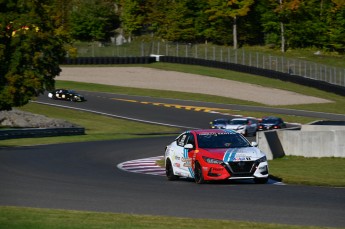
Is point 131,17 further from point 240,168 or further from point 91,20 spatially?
point 240,168

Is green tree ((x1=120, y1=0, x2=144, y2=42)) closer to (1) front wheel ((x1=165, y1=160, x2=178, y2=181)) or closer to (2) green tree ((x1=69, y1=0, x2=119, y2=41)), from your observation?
(2) green tree ((x1=69, y1=0, x2=119, y2=41))

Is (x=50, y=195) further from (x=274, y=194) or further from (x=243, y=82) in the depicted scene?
(x=243, y=82)

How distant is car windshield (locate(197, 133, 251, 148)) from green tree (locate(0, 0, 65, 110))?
24797mm

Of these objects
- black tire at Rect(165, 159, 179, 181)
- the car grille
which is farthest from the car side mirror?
the car grille

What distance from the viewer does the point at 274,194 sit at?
18547 mm

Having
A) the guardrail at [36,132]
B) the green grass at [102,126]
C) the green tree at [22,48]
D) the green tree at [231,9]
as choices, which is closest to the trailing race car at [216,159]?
the guardrail at [36,132]

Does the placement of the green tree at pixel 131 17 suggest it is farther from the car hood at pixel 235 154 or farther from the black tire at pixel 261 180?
the black tire at pixel 261 180

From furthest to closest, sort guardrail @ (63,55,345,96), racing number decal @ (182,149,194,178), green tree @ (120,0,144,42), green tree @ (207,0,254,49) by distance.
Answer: green tree @ (120,0,144,42), green tree @ (207,0,254,49), guardrail @ (63,55,345,96), racing number decal @ (182,149,194,178)

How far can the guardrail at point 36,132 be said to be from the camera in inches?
1687

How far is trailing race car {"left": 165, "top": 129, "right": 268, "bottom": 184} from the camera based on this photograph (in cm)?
2119

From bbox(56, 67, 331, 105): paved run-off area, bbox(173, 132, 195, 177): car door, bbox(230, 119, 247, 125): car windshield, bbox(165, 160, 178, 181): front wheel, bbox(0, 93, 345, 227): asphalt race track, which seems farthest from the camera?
bbox(56, 67, 331, 105): paved run-off area

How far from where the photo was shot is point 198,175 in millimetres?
21688

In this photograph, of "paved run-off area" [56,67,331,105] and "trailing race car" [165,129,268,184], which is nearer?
"trailing race car" [165,129,268,184]

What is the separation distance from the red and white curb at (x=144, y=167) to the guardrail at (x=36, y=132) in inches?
516
